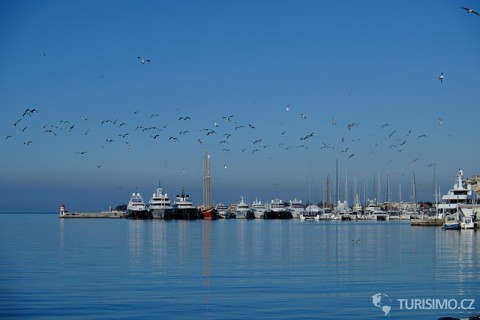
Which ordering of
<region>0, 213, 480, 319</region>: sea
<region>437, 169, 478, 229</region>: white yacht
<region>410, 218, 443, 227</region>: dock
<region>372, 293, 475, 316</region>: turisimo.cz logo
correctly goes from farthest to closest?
1. <region>410, 218, 443, 227</region>: dock
2. <region>437, 169, 478, 229</region>: white yacht
3. <region>372, 293, 475, 316</region>: turisimo.cz logo
4. <region>0, 213, 480, 319</region>: sea

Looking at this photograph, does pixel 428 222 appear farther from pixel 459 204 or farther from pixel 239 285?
pixel 239 285

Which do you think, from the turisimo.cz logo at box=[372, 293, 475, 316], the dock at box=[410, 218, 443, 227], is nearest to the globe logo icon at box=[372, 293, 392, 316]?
the turisimo.cz logo at box=[372, 293, 475, 316]

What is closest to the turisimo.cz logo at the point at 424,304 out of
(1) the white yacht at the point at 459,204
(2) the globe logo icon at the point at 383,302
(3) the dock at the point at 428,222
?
(2) the globe logo icon at the point at 383,302

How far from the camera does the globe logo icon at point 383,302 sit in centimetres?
3056

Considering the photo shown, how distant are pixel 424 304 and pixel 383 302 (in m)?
1.72

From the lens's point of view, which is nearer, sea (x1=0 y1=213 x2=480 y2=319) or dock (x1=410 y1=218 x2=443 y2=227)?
sea (x1=0 y1=213 x2=480 y2=319)

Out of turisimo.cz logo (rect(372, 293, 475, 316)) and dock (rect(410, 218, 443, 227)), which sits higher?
turisimo.cz logo (rect(372, 293, 475, 316))

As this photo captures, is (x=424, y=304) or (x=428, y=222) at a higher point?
(x=424, y=304)

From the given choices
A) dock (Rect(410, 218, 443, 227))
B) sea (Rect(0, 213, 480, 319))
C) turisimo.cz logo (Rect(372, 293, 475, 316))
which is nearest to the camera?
sea (Rect(0, 213, 480, 319))

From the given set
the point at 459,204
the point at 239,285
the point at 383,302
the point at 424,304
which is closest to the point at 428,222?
the point at 459,204

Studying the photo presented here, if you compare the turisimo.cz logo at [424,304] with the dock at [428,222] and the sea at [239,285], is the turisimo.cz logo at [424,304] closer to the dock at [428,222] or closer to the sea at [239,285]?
the sea at [239,285]

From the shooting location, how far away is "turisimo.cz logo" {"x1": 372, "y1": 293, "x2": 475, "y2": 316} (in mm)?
30547

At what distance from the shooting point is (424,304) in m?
31.7

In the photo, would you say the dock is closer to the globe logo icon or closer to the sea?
the sea
